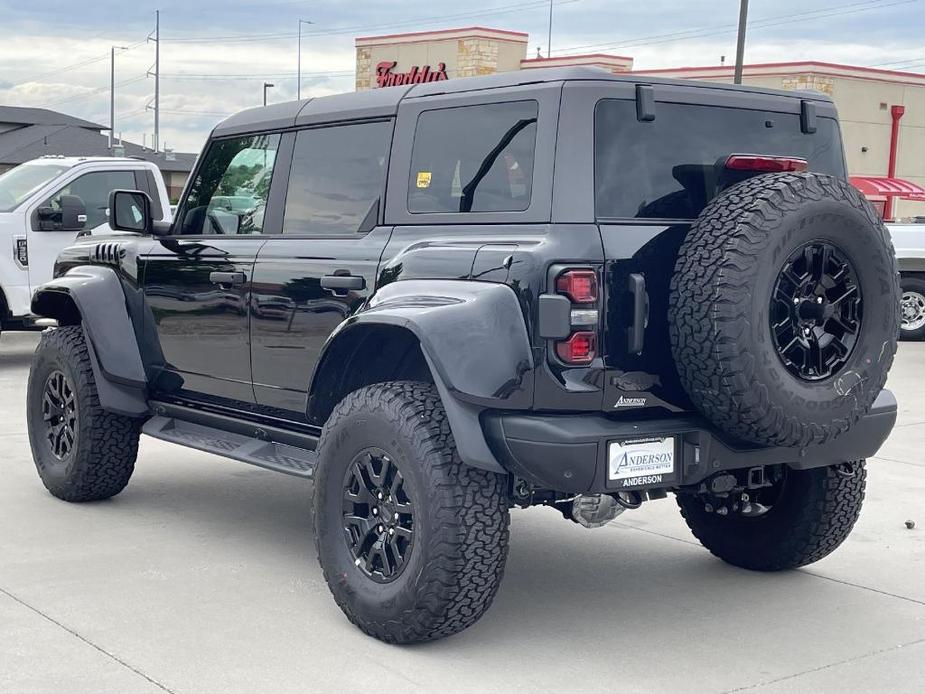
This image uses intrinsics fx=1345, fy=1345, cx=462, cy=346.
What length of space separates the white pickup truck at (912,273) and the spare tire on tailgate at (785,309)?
42.1ft

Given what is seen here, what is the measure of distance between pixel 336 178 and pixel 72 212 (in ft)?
23.4

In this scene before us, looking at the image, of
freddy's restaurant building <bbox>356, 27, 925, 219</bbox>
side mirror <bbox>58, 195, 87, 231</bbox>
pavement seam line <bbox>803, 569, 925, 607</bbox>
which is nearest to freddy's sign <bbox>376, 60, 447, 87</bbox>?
freddy's restaurant building <bbox>356, 27, 925, 219</bbox>

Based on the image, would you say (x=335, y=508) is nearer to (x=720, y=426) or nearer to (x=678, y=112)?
(x=720, y=426)

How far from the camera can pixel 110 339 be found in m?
6.57

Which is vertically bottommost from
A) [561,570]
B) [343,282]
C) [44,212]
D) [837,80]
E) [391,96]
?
[561,570]

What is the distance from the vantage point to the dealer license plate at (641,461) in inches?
174

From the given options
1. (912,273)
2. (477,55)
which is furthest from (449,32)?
(912,273)

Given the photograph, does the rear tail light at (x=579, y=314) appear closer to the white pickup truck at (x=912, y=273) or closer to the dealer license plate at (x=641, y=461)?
the dealer license plate at (x=641, y=461)

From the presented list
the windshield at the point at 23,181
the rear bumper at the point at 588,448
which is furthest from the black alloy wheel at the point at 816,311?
the windshield at the point at 23,181

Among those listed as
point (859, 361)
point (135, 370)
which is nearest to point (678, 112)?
point (859, 361)

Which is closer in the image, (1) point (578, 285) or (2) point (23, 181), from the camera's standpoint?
(1) point (578, 285)

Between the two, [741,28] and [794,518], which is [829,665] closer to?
[794,518]

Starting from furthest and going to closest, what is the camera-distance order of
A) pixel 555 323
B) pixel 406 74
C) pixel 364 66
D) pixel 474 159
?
pixel 364 66
pixel 406 74
pixel 474 159
pixel 555 323

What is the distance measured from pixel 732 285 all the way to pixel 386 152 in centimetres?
170
